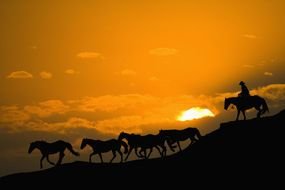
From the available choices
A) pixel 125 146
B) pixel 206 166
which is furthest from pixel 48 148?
pixel 206 166

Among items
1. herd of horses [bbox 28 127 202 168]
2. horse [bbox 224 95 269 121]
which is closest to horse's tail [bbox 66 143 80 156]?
herd of horses [bbox 28 127 202 168]

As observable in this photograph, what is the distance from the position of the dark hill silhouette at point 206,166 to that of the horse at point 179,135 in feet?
13.2

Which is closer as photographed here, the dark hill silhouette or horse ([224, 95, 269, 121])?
→ the dark hill silhouette

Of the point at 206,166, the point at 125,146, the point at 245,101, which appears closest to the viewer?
the point at 206,166

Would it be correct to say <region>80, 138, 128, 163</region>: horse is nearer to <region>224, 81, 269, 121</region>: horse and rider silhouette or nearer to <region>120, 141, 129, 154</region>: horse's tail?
<region>120, 141, 129, 154</region>: horse's tail

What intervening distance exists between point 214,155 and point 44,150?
15017 millimetres

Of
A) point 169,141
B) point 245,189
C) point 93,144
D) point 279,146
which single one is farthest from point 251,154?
point 93,144

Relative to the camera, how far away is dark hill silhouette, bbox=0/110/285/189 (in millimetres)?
40406

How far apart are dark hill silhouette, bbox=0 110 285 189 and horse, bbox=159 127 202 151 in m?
4.02

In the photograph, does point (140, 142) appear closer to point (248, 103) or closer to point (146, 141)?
point (146, 141)

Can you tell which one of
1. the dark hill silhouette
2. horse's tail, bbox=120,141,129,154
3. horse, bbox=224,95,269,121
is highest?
horse, bbox=224,95,269,121

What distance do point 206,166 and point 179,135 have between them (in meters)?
10.4

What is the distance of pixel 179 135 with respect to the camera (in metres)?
52.7

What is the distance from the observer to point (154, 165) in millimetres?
45969
